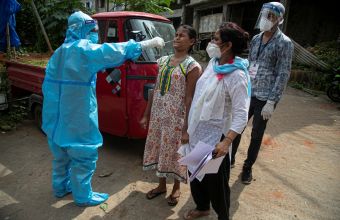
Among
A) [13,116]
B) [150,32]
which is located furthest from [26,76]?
[150,32]

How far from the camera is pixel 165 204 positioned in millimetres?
3064

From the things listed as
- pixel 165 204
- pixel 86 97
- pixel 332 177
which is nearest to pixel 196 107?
pixel 86 97

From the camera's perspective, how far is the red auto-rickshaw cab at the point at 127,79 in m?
3.63

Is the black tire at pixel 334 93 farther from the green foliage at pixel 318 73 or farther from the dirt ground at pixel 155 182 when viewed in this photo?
the dirt ground at pixel 155 182

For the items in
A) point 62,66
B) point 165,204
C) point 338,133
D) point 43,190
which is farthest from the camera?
point 338,133

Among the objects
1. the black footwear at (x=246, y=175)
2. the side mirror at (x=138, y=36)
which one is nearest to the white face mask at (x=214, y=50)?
the side mirror at (x=138, y=36)

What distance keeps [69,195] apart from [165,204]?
1.07m

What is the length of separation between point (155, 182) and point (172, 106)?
3.87ft

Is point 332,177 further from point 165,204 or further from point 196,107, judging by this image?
point 196,107

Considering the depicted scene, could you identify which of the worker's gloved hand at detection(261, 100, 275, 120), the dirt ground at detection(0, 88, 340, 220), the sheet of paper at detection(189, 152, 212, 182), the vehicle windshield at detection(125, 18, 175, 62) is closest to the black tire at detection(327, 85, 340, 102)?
the dirt ground at detection(0, 88, 340, 220)

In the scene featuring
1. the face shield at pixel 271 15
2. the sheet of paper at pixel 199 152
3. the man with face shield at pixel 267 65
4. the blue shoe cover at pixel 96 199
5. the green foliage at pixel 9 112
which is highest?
the face shield at pixel 271 15

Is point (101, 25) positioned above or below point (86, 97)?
above

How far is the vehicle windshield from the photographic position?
3666 mm

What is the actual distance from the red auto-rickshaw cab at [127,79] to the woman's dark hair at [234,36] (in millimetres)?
1453
